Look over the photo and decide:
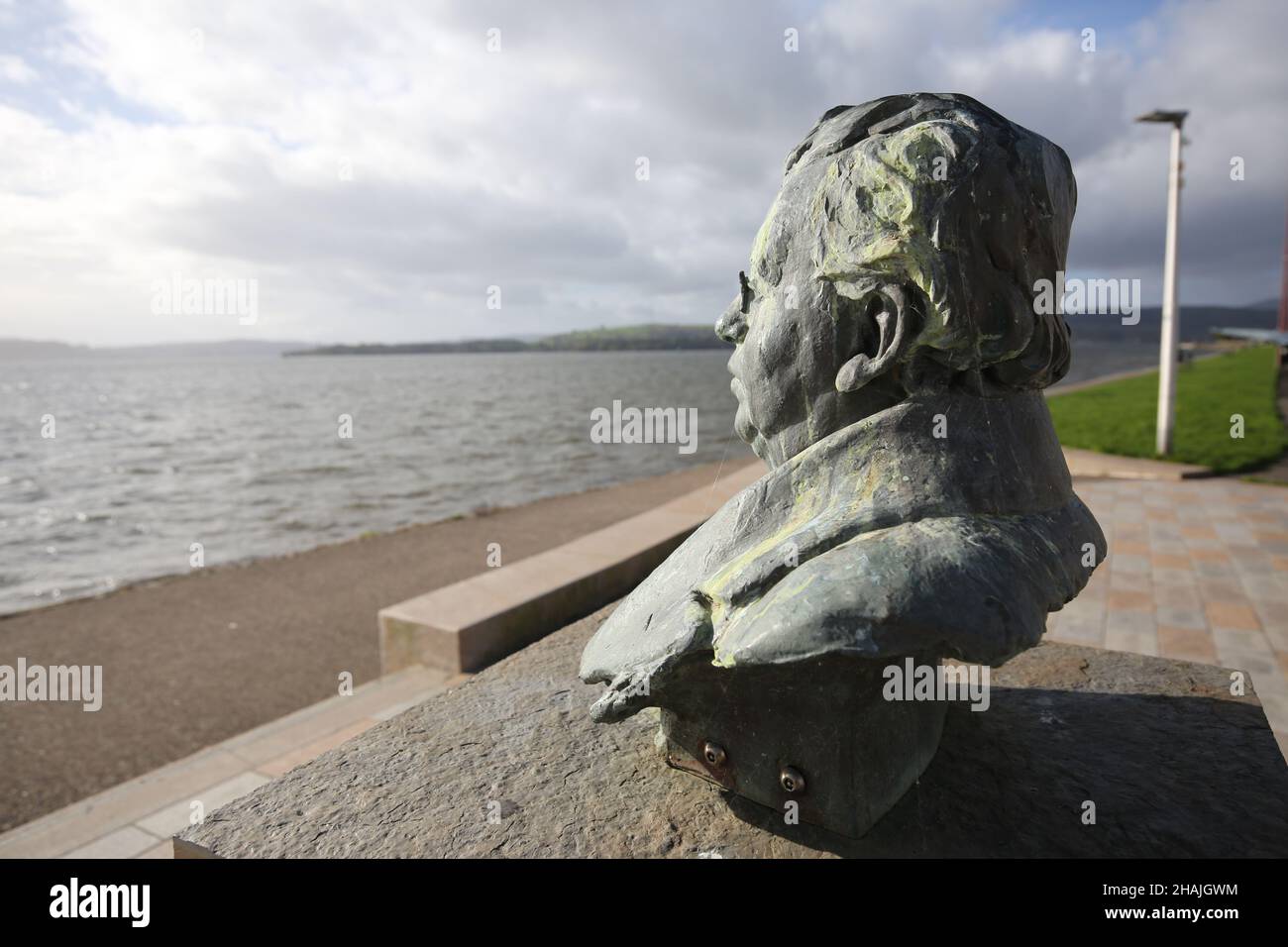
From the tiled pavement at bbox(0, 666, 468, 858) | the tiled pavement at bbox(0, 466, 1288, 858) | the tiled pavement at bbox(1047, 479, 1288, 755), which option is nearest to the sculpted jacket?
the tiled pavement at bbox(0, 666, 468, 858)

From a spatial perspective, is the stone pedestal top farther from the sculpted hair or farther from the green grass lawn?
the green grass lawn

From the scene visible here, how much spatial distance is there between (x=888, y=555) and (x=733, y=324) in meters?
0.91

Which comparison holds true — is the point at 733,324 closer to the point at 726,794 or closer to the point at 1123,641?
the point at 726,794

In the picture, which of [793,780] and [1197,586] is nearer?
[793,780]

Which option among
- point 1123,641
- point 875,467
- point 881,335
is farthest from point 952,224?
point 1123,641

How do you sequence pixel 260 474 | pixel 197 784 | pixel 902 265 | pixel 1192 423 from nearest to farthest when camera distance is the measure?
pixel 902 265 < pixel 197 784 < pixel 1192 423 < pixel 260 474

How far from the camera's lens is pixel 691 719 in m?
2.53

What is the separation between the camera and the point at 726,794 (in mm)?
2588

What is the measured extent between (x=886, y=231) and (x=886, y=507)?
661 millimetres

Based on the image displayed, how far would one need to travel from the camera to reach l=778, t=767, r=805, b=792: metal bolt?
231 cm

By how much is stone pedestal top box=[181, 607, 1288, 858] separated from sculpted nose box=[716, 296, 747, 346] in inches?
56.0

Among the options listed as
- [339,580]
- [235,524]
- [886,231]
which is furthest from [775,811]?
[235,524]

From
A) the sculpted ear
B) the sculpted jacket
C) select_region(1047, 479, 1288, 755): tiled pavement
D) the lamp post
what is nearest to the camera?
the sculpted jacket

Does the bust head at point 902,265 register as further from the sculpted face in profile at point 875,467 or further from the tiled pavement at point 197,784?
the tiled pavement at point 197,784
